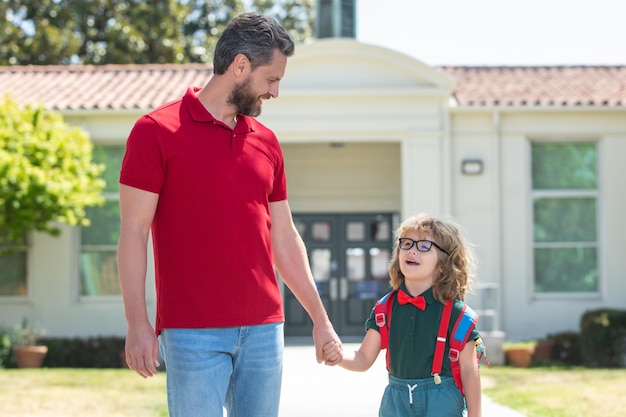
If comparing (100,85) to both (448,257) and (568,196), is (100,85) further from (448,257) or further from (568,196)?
(448,257)

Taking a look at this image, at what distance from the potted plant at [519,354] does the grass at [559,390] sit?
332 millimetres

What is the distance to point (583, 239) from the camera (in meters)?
16.3

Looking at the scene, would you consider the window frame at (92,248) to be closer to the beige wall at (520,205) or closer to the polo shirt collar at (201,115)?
the beige wall at (520,205)

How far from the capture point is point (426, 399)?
13.5 feet

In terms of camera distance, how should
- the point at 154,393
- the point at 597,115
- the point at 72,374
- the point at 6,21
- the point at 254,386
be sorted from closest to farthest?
the point at 254,386
the point at 154,393
the point at 72,374
the point at 597,115
the point at 6,21

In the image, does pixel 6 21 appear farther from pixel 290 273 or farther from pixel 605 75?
pixel 290 273

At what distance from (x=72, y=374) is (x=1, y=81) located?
718cm

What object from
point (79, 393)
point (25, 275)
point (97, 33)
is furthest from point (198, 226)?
point (97, 33)

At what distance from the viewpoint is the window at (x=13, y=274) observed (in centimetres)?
1659

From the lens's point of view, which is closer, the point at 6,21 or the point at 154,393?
the point at 154,393

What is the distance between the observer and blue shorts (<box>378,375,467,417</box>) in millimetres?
4086

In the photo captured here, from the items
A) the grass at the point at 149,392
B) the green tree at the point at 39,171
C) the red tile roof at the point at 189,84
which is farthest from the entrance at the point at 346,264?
the green tree at the point at 39,171

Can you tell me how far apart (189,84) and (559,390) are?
31.4 ft

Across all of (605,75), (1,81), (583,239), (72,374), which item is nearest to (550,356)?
(583,239)
